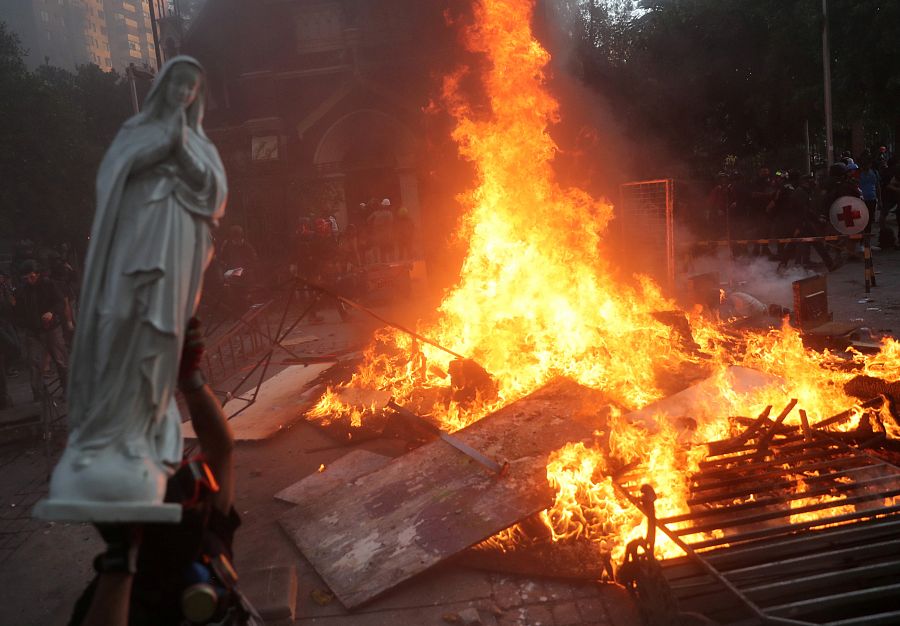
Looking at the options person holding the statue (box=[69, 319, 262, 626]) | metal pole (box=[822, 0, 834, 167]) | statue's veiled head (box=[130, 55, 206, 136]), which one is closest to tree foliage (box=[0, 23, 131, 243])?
statue's veiled head (box=[130, 55, 206, 136])

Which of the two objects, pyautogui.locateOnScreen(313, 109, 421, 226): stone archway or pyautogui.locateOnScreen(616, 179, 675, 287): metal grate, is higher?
pyautogui.locateOnScreen(313, 109, 421, 226): stone archway

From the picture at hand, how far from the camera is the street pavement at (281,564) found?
408 cm

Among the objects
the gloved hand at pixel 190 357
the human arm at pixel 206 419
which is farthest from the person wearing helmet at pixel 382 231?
the gloved hand at pixel 190 357

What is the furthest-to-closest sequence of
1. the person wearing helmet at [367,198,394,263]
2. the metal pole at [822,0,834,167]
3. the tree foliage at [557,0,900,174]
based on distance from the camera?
the tree foliage at [557,0,900,174] → the metal pole at [822,0,834,167] → the person wearing helmet at [367,198,394,263]

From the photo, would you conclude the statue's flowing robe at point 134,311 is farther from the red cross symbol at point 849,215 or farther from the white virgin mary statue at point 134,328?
the red cross symbol at point 849,215

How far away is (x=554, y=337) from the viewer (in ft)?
26.3

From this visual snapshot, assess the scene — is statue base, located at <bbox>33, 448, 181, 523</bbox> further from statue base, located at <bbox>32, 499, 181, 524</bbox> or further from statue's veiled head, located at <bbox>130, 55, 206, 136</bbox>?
statue's veiled head, located at <bbox>130, 55, 206, 136</bbox>

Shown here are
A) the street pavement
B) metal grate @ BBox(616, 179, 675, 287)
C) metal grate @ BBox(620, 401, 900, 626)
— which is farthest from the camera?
metal grate @ BBox(616, 179, 675, 287)

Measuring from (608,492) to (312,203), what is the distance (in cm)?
1654

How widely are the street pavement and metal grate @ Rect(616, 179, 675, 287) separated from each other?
6.75 metres

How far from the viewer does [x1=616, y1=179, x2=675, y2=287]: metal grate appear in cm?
1119

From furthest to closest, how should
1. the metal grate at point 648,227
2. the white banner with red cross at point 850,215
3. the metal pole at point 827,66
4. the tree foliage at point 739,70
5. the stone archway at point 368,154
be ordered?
the stone archway at point 368,154 < the tree foliage at point 739,70 < the metal pole at point 827,66 < the white banner with red cross at point 850,215 < the metal grate at point 648,227

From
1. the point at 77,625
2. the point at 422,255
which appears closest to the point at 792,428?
the point at 77,625

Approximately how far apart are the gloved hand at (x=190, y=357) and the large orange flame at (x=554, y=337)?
3258mm
